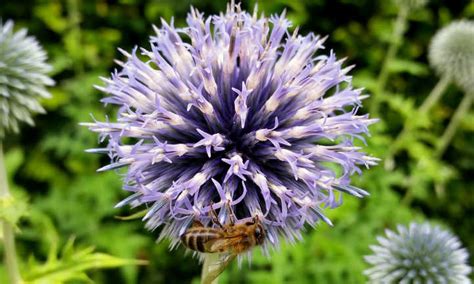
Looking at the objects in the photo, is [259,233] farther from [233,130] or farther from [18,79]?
[18,79]

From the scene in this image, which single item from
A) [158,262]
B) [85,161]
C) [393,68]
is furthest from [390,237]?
[85,161]

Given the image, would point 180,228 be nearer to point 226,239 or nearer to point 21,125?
point 226,239

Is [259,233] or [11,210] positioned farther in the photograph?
[11,210]

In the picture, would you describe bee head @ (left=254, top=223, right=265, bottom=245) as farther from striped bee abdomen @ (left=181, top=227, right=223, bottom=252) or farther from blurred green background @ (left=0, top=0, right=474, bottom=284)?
blurred green background @ (left=0, top=0, right=474, bottom=284)

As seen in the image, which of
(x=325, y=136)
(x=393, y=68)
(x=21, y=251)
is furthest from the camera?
(x=21, y=251)

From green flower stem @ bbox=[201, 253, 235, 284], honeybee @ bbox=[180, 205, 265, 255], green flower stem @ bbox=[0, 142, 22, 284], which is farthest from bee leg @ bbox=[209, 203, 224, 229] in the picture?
green flower stem @ bbox=[0, 142, 22, 284]

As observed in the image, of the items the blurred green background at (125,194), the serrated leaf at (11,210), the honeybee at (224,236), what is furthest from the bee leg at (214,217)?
the blurred green background at (125,194)

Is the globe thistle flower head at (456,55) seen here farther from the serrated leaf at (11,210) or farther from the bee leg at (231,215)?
the serrated leaf at (11,210)

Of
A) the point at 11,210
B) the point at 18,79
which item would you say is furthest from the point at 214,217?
the point at 18,79
